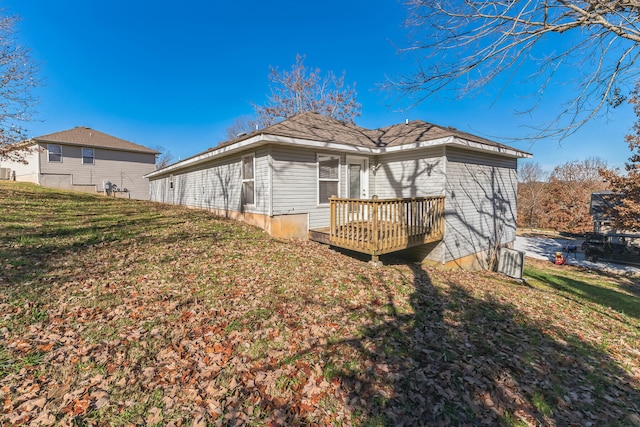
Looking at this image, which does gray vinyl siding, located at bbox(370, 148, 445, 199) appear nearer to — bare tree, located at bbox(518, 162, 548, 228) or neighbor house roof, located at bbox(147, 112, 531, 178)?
neighbor house roof, located at bbox(147, 112, 531, 178)

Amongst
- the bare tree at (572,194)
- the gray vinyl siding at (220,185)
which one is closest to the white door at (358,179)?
the gray vinyl siding at (220,185)

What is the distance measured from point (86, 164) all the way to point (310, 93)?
17612 millimetres

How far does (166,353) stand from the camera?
3.15m

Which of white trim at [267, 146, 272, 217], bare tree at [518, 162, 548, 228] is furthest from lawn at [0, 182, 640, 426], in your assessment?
bare tree at [518, 162, 548, 228]

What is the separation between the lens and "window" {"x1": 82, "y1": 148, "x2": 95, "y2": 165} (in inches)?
826

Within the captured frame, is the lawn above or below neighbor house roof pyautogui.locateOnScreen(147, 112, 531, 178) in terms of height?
below

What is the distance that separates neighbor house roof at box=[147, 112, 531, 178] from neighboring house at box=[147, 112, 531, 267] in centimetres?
4

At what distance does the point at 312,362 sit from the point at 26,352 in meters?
2.96

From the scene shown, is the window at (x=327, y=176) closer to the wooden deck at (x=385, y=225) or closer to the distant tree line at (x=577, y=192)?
the wooden deck at (x=385, y=225)

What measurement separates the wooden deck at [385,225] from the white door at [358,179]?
194 centimetres

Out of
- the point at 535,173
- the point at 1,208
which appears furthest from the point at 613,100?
the point at 535,173

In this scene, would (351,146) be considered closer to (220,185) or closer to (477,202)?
(477,202)

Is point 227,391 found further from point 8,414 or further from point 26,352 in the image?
point 26,352

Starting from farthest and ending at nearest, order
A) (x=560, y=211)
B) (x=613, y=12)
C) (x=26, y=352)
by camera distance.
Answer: (x=560, y=211), (x=613, y=12), (x=26, y=352)
